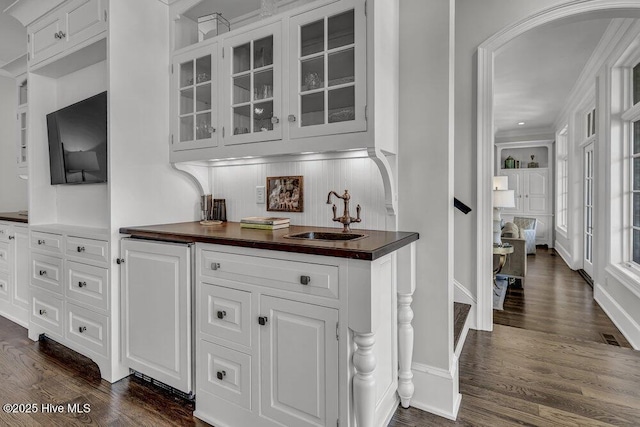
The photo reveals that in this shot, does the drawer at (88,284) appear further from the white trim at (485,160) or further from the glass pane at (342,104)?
the white trim at (485,160)

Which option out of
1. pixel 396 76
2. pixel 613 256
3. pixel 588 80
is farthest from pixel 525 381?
pixel 588 80

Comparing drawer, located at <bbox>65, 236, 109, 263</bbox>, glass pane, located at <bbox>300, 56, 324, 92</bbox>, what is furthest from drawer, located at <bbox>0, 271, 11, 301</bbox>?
glass pane, located at <bbox>300, 56, 324, 92</bbox>

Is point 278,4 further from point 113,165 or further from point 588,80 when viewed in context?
point 588,80

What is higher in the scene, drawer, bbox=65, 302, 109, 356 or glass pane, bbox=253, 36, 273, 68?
glass pane, bbox=253, 36, 273, 68

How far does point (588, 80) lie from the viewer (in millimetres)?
4520

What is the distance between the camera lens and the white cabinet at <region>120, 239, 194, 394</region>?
1.86 m

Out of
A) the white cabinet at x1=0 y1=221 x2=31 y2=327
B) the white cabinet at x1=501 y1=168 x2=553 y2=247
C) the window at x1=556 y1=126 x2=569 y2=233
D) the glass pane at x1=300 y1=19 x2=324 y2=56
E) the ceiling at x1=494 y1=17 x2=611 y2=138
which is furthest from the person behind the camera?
the white cabinet at x1=501 y1=168 x2=553 y2=247

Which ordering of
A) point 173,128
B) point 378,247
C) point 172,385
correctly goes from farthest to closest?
point 173,128
point 172,385
point 378,247

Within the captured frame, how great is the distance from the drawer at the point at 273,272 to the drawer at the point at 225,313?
0.08m

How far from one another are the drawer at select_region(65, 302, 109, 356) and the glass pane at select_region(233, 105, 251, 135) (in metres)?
1.46

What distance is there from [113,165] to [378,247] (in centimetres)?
174

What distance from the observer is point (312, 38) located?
5.84 feet

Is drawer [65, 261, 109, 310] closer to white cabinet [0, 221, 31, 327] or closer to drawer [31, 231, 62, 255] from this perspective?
drawer [31, 231, 62, 255]

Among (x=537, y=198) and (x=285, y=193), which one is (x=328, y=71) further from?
(x=537, y=198)
